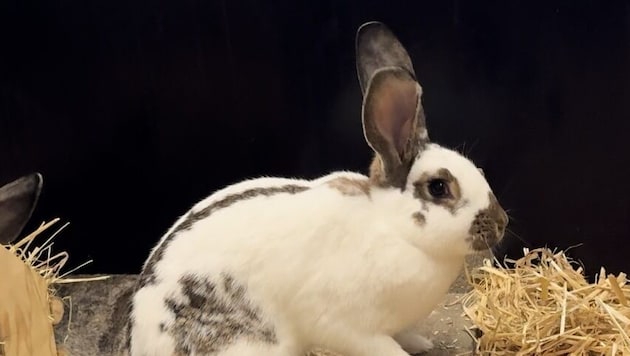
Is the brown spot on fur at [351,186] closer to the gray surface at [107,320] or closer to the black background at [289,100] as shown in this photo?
the gray surface at [107,320]

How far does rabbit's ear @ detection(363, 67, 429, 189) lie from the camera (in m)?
2.07

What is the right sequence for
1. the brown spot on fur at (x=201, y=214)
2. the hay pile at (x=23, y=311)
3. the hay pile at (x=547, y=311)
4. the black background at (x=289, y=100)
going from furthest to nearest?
the black background at (x=289, y=100) → the hay pile at (x=547, y=311) → the brown spot on fur at (x=201, y=214) → the hay pile at (x=23, y=311)

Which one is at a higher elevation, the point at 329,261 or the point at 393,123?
the point at 393,123

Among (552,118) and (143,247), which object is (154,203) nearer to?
(143,247)

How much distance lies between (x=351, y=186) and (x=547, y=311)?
0.70 m

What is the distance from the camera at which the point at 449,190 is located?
2.12 metres

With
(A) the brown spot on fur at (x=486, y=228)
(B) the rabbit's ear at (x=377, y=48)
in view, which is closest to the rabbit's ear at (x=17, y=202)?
(B) the rabbit's ear at (x=377, y=48)

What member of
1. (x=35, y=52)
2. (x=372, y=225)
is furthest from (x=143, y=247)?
(x=372, y=225)

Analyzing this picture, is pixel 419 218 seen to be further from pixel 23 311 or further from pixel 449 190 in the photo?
pixel 23 311

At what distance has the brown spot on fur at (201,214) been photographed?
2.20m

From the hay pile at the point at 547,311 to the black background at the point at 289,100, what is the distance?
1.39ft

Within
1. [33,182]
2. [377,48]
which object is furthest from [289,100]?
[33,182]

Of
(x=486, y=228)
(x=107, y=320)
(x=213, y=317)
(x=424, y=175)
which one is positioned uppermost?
(x=424, y=175)

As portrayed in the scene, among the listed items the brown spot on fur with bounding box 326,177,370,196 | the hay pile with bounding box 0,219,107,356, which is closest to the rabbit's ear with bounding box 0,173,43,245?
the hay pile with bounding box 0,219,107,356
